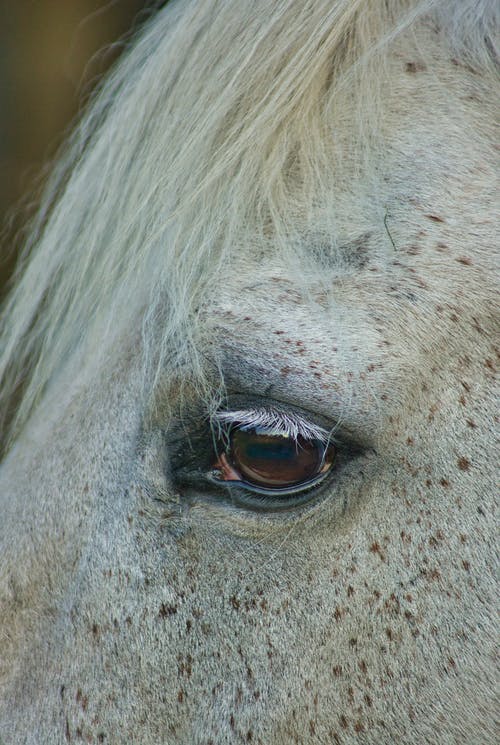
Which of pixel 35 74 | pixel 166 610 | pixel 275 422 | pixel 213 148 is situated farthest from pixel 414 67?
pixel 35 74

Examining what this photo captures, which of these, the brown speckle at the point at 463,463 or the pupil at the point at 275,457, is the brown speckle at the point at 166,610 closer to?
the pupil at the point at 275,457

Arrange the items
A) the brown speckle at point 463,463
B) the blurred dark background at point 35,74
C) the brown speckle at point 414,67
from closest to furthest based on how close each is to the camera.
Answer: the brown speckle at point 463,463 → the brown speckle at point 414,67 → the blurred dark background at point 35,74

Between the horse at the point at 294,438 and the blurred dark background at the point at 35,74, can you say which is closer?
the horse at the point at 294,438

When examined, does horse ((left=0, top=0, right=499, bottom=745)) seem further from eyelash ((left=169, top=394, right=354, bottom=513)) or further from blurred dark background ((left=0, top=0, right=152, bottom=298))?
blurred dark background ((left=0, top=0, right=152, bottom=298))

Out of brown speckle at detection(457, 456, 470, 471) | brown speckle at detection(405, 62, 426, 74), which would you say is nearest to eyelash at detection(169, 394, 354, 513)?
→ brown speckle at detection(457, 456, 470, 471)

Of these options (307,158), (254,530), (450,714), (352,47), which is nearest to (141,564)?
(254,530)

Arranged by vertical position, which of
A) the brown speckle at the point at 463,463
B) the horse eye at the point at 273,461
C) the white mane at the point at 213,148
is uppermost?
the white mane at the point at 213,148

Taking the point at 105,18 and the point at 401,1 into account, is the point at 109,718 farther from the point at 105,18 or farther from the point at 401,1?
the point at 105,18

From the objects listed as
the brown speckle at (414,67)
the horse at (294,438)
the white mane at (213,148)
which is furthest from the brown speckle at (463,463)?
the brown speckle at (414,67)

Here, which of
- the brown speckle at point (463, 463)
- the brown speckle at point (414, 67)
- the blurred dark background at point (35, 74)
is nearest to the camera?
the brown speckle at point (463, 463)
